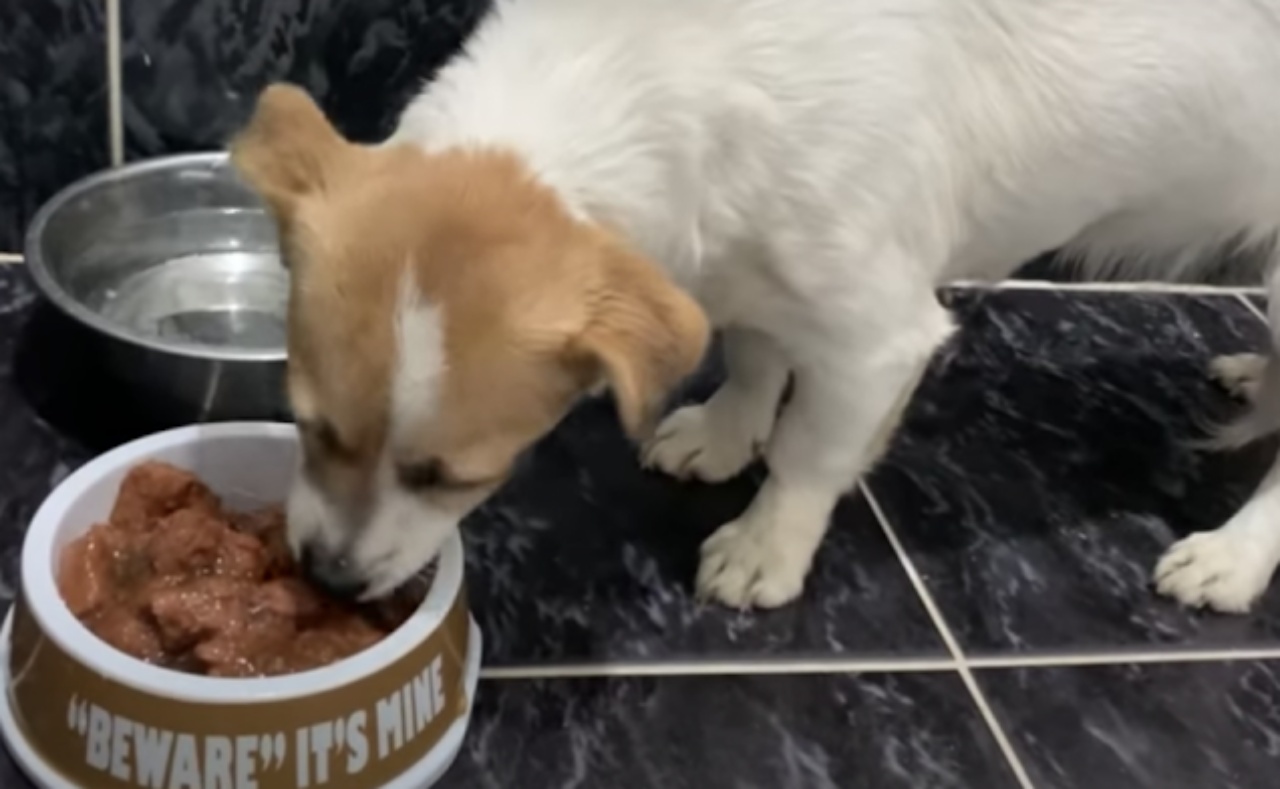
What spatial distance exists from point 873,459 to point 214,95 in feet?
2.61

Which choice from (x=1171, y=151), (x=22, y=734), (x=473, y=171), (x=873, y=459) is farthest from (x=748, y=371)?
→ (x=22, y=734)

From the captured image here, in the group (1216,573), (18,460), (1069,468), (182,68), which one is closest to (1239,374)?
(1069,468)

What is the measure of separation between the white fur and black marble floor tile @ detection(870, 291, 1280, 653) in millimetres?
87

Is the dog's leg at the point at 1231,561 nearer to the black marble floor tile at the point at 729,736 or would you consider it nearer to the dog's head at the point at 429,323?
the black marble floor tile at the point at 729,736

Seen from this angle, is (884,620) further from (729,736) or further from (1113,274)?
(1113,274)

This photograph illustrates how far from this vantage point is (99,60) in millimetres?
1807

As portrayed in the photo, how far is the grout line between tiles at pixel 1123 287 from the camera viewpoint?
7.09ft

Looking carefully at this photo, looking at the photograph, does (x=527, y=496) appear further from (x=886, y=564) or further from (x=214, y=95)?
(x=214, y=95)

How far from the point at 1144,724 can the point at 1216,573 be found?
21cm

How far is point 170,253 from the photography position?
1.83 meters

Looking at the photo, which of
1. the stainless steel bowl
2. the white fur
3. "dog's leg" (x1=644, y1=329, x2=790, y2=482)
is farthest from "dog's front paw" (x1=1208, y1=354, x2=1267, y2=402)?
the stainless steel bowl

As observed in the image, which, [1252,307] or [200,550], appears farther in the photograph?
[1252,307]

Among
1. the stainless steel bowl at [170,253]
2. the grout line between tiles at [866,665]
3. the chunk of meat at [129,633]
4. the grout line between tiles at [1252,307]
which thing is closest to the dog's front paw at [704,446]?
the grout line between tiles at [866,665]

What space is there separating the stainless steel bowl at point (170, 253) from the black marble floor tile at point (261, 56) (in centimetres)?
6
